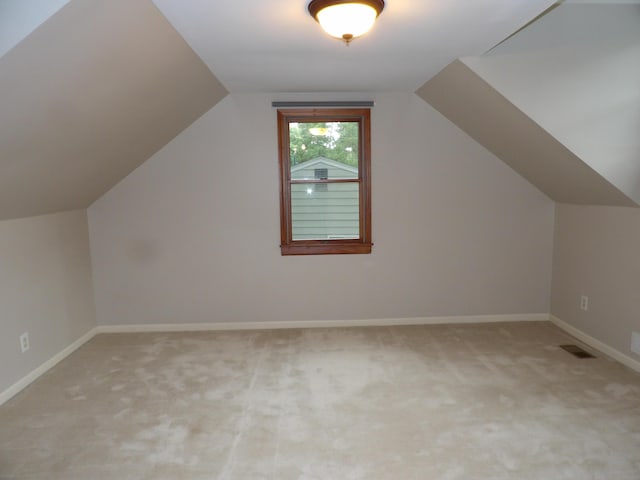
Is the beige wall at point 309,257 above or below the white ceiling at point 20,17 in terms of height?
below

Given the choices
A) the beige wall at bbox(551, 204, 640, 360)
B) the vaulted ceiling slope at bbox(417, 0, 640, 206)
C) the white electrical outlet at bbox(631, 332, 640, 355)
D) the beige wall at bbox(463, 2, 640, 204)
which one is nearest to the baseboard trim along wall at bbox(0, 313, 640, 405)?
the beige wall at bbox(551, 204, 640, 360)

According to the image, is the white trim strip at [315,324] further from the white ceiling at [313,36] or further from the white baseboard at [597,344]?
the white ceiling at [313,36]

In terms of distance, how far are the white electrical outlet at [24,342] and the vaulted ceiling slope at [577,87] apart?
140 inches

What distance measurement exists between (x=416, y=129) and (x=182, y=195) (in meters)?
2.26

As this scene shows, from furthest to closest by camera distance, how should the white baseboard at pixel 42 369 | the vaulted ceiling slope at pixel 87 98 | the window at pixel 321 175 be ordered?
the window at pixel 321 175
the white baseboard at pixel 42 369
the vaulted ceiling slope at pixel 87 98

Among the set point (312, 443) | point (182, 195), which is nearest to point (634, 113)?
point (312, 443)

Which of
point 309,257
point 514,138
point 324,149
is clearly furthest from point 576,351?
point 324,149

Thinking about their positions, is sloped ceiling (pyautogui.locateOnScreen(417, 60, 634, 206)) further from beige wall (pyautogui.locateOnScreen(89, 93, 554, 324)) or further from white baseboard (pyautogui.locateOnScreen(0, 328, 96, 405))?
white baseboard (pyautogui.locateOnScreen(0, 328, 96, 405))

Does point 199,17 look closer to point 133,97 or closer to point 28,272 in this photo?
point 133,97

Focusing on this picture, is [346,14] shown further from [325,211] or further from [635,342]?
[635,342]

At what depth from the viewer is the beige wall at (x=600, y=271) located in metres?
2.99

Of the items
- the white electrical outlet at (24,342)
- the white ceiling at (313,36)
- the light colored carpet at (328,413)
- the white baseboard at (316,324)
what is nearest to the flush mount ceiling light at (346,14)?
the white ceiling at (313,36)

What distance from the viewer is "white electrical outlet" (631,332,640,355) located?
2896 millimetres

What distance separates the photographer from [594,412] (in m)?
2.35
